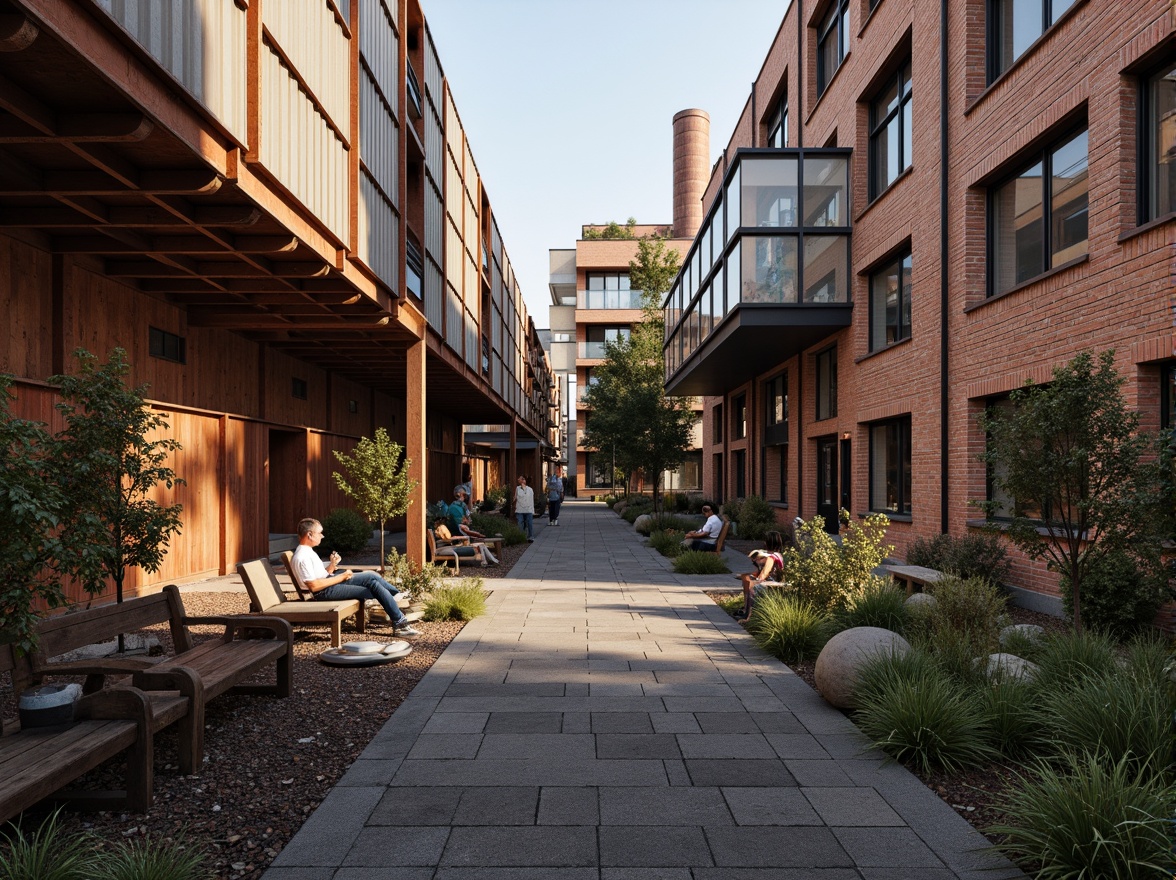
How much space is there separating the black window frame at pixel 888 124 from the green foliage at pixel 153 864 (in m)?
14.5

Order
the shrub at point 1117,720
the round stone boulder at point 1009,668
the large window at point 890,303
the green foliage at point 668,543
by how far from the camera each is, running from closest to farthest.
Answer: the shrub at point 1117,720
the round stone boulder at point 1009,668
the large window at point 890,303
the green foliage at point 668,543

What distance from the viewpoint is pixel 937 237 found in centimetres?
1281

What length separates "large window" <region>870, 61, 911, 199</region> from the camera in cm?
1470

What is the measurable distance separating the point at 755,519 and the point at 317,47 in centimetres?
1608

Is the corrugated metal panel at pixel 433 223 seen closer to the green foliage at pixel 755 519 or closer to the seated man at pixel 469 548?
the seated man at pixel 469 548

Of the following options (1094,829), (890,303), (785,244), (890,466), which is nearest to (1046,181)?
(890,303)

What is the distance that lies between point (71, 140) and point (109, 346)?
4.90m

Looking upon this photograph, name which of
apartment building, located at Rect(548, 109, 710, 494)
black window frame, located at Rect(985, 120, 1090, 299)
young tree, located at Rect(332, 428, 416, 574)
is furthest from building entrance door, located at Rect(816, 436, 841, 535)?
apartment building, located at Rect(548, 109, 710, 494)

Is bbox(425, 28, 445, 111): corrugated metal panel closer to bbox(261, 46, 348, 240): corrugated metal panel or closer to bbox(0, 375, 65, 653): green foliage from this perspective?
bbox(261, 46, 348, 240): corrugated metal panel

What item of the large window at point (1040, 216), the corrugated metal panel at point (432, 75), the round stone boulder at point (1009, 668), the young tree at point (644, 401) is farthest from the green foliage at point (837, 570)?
the young tree at point (644, 401)

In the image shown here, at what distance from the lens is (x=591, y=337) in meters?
54.5

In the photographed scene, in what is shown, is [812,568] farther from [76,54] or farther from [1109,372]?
[76,54]

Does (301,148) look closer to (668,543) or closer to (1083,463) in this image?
(1083,463)

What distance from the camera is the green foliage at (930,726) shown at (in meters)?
4.68
